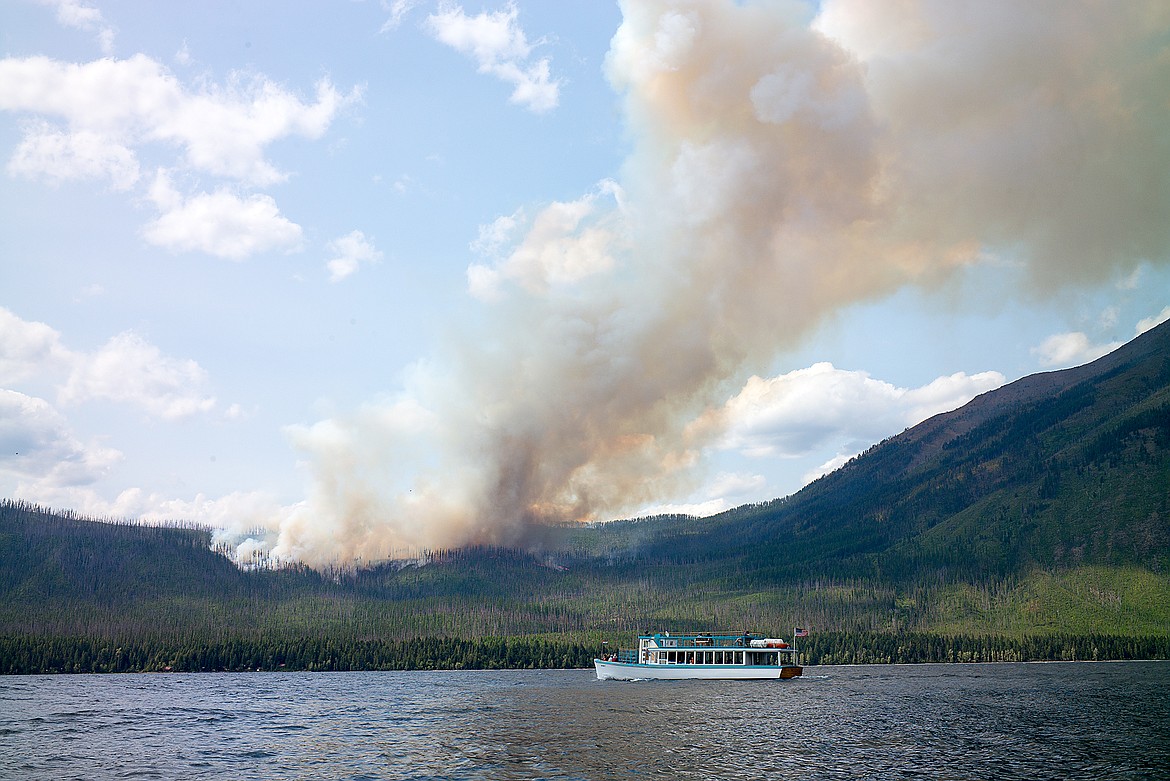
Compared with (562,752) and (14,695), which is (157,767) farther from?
(14,695)

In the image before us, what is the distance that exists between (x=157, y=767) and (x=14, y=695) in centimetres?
11105

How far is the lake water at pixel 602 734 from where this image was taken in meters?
78.9

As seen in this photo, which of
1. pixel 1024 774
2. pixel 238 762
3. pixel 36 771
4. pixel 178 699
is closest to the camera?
pixel 1024 774

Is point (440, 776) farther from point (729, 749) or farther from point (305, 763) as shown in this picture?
point (729, 749)

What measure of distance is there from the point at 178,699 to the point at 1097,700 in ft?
498

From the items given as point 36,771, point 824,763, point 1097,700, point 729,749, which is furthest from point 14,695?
point 1097,700

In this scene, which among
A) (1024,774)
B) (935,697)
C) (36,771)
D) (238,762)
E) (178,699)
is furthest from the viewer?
(178,699)

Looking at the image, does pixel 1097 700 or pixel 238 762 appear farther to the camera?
pixel 1097 700

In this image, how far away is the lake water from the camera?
7888 cm

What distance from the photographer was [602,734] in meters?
101

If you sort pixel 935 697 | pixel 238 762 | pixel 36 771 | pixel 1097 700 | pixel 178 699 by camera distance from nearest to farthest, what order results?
pixel 36 771 → pixel 238 762 → pixel 1097 700 → pixel 935 697 → pixel 178 699

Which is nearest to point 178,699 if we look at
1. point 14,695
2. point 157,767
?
point 14,695

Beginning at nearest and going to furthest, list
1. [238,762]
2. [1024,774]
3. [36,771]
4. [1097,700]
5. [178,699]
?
[1024,774] → [36,771] → [238,762] → [1097,700] → [178,699]

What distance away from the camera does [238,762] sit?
85.5m
